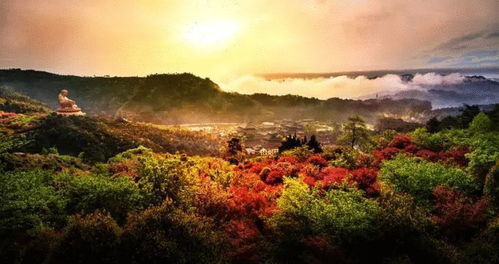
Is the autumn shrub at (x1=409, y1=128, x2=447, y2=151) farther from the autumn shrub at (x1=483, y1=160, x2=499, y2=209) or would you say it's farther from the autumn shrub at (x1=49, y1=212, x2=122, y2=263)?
the autumn shrub at (x1=49, y1=212, x2=122, y2=263)

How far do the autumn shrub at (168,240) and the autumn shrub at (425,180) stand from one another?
12083 mm

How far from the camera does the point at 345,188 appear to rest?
18906 millimetres

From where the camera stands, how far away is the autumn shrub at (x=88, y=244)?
1191cm

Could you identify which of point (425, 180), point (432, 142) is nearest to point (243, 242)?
point (425, 180)

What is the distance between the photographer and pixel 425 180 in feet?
61.2

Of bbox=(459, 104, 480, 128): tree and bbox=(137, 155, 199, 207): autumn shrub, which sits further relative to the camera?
bbox=(459, 104, 480, 128): tree

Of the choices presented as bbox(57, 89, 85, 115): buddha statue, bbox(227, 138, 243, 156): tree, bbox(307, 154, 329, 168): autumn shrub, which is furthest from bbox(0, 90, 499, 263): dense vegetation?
bbox(57, 89, 85, 115): buddha statue

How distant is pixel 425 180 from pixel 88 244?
18148 mm

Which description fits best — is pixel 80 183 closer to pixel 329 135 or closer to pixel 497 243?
pixel 497 243

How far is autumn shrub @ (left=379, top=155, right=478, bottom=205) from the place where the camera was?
59.8 ft

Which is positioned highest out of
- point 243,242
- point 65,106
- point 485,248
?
point 65,106

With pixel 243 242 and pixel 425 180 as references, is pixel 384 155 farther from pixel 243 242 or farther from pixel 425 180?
pixel 243 242

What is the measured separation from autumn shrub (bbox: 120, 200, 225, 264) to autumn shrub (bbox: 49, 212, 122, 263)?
44 cm

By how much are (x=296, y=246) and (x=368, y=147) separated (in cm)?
2685
